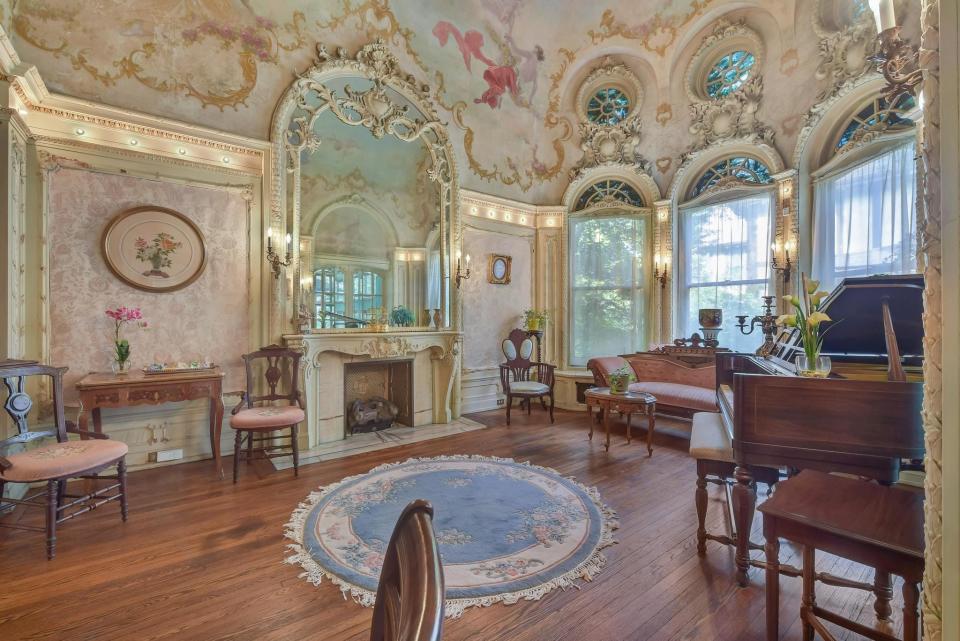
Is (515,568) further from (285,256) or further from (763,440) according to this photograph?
(285,256)

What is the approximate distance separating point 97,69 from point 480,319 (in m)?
4.59

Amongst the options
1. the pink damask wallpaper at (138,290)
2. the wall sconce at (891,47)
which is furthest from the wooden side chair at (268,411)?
the wall sconce at (891,47)

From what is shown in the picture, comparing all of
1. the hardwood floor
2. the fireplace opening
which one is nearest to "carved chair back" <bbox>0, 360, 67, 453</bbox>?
the hardwood floor

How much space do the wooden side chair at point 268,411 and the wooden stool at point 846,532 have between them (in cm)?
337

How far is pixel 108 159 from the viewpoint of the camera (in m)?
3.59

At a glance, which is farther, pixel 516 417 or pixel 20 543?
pixel 516 417

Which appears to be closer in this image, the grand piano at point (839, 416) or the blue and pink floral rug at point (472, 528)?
the grand piano at point (839, 416)

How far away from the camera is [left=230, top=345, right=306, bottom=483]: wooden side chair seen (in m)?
3.49

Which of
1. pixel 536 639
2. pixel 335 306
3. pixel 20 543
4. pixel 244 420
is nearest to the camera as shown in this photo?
pixel 536 639

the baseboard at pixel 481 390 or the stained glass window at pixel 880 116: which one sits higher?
the stained glass window at pixel 880 116

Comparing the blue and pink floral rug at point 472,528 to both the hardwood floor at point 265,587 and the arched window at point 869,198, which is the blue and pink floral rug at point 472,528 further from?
the arched window at point 869,198

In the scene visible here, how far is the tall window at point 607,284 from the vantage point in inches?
238

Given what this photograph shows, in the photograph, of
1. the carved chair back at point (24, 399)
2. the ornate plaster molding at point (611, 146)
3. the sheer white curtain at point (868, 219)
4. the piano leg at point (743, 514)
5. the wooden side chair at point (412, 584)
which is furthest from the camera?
the ornate plaster molding at point (611, 146)

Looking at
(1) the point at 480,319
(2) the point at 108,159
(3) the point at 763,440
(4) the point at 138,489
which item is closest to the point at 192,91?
(2) the point at 108,159
